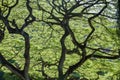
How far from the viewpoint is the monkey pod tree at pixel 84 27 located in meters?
18.3

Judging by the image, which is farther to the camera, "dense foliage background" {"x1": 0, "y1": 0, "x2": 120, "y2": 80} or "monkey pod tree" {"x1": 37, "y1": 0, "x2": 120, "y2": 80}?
"dense foliage background" {"x1": 0, "y1": 0, "x2": 120, "y2": 80}

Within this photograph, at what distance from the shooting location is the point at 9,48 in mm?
23328

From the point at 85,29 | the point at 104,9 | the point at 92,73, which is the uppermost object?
the point at 104,9

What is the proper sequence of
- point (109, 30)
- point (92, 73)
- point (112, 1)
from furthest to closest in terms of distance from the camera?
point (92, 73), point (109, 30), point (112, 1)

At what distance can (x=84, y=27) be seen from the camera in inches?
867

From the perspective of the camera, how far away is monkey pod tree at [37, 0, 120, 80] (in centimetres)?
1827

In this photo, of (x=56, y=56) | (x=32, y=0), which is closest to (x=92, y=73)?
(x=56, y=56)

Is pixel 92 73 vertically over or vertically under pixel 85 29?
under

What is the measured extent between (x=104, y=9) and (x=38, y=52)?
6.05 meters

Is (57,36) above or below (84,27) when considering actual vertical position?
below

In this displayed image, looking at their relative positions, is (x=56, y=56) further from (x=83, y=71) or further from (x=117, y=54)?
(x=117, y=54)

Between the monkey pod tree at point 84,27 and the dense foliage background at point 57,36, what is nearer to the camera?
the monkey pod tree at point 84,27

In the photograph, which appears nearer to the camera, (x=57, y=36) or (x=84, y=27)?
(x=84, y=27)

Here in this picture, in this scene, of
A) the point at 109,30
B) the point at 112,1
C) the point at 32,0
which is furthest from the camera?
the point at 32,0
